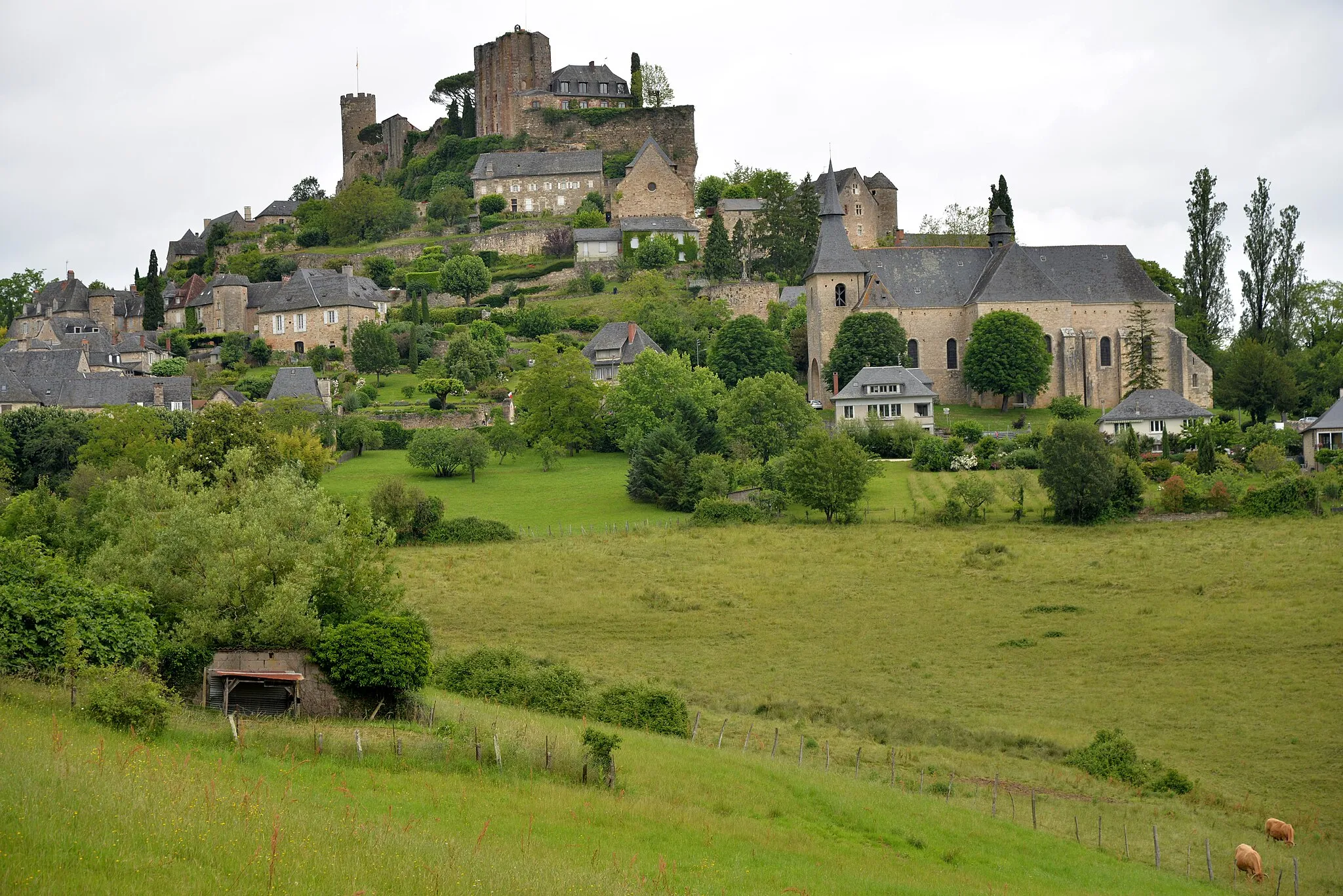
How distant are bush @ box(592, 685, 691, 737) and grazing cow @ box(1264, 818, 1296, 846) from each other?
9.53 metres

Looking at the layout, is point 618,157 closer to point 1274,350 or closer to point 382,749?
point 1274,350

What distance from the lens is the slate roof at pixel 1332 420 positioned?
5753 cm

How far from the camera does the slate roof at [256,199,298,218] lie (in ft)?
362

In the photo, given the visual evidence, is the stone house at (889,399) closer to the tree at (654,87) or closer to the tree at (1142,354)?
the tree at (1142,354)

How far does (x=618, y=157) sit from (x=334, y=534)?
83.2 meters

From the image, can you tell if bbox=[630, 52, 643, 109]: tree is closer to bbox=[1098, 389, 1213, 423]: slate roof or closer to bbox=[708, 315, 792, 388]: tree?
bbox=[708, 315, 792, 388]: tree

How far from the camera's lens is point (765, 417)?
61.4 metres

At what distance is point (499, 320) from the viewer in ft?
277

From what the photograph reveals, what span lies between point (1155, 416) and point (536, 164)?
2112 inches

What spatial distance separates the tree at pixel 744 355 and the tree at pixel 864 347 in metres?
2.88

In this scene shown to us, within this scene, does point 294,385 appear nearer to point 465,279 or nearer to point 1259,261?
point 465,279

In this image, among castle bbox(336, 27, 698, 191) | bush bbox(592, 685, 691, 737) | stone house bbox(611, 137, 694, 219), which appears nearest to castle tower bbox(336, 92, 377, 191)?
castle bbox(336, 27, 698, 191)

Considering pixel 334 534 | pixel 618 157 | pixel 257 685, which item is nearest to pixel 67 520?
pixel 334 534

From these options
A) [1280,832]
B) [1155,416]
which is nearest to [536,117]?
[1155,416]
